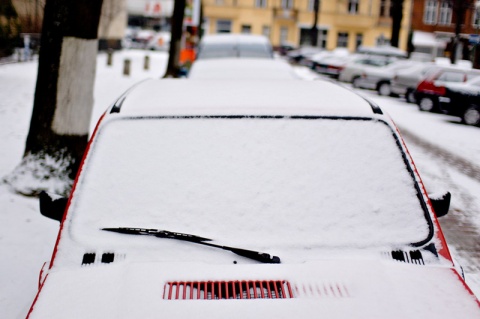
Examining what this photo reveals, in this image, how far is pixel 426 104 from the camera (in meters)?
18.3

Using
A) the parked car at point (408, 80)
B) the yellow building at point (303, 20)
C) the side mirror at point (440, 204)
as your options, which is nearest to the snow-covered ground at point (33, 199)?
the parked car at point (408, 80)

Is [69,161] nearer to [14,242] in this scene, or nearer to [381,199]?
[14,242]

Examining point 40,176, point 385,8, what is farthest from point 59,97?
point 385,8

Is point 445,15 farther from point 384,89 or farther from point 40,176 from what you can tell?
point 40,176

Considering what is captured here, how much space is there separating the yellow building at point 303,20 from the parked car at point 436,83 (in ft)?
158

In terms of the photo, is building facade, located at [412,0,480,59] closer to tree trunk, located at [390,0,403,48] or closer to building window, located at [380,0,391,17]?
building window, located at [380,0,391,17]

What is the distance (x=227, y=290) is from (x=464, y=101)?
15677 mm

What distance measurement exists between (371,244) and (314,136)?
64cm

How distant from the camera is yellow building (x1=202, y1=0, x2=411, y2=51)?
2544 inches

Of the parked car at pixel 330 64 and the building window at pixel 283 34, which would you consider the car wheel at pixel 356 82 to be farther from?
the building window at pixel 283 34

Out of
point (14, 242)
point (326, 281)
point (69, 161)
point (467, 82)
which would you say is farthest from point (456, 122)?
point (326, 281)

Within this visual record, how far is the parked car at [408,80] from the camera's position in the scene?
21.5 metres

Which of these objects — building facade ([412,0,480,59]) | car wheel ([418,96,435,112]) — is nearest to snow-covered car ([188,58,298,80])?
car wheel ([418,96,435,112])

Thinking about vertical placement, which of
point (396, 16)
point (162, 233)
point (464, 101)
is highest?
point (396, 16)
